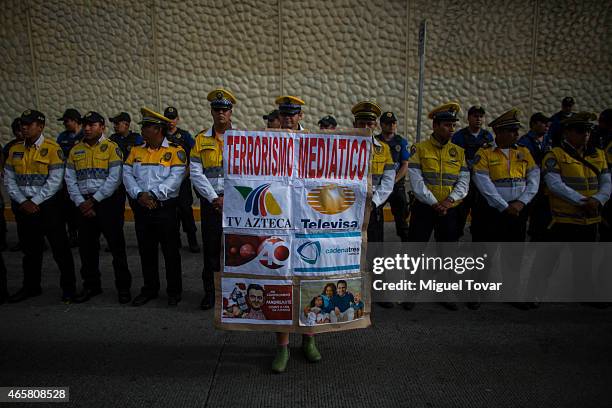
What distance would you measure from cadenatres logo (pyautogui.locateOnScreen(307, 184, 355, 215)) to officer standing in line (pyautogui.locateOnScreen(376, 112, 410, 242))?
323 centimetres

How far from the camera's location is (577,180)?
4.93m

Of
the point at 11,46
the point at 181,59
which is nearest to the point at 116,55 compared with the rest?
the point at 181,59

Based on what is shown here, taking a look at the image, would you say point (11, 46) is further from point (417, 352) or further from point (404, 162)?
point (417, 352)

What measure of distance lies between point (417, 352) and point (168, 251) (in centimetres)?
282

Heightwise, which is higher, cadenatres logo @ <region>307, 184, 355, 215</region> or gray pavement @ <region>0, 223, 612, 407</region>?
cadenatres logo @ <region>307, 184, 355, 215</region>

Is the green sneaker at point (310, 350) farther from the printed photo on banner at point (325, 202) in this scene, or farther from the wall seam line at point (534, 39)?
the wall seam line at point (534, 39)

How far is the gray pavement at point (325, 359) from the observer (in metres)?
3.27

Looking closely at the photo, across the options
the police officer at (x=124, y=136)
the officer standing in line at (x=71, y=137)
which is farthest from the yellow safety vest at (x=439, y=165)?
the officer standing in line at (x=71, y=137)

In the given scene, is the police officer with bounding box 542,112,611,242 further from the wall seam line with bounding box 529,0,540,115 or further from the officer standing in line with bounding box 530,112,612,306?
the wall seam line with bounding box 529,0,540,115

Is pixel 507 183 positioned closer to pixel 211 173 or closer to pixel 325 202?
pixel 325 202

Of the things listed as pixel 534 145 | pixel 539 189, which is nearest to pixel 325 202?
pixel 539 189

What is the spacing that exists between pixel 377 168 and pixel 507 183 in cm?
144

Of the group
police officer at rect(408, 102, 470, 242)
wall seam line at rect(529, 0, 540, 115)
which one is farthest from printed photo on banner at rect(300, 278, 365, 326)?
wall seam line at rect(529, 0, 540, 115)

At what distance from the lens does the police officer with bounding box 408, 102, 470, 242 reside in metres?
4.88
